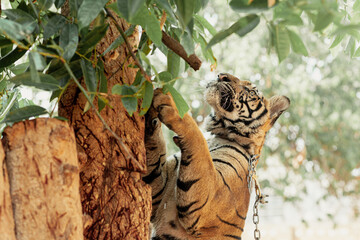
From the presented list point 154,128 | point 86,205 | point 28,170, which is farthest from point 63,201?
point 154,128

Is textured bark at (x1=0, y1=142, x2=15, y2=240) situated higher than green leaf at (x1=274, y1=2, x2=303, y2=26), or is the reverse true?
green leaf at (x1=274, y1=2, x2=303, y2=26)

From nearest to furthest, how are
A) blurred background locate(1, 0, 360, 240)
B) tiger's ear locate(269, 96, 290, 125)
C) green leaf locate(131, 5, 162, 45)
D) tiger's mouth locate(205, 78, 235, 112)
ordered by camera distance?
green leaf locate(131, 5, 162, 45) → tiger's mouth locate(205, 78, 235, 112) → tiger's ear locate(269, 96, 290, 125) → blurred background locate(1, 0, 360, 240)

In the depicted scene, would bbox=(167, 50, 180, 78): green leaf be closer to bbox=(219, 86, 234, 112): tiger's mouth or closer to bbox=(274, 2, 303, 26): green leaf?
bbox=(274, 2, 303, 26): green leaf

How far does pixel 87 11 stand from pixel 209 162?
1277mm

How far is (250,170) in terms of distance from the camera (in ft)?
7.66

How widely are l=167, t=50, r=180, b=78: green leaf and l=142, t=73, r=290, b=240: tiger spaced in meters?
0.15

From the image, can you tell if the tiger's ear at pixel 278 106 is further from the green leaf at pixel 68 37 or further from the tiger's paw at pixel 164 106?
the green leaf at pixel 68 37

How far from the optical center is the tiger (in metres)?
2.08

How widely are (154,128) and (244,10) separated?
1121 mm

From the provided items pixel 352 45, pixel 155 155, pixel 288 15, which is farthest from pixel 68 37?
pixel 352 45

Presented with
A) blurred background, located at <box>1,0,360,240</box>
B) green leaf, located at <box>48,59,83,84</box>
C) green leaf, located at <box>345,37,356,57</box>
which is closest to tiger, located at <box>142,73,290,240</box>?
green leaf, located at <box>48,59,83,84</box>

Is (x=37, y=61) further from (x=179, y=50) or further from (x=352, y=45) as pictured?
(x=352, y=45)

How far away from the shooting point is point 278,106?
9.75 ft

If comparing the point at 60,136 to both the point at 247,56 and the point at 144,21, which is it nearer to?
the point at 144,21
